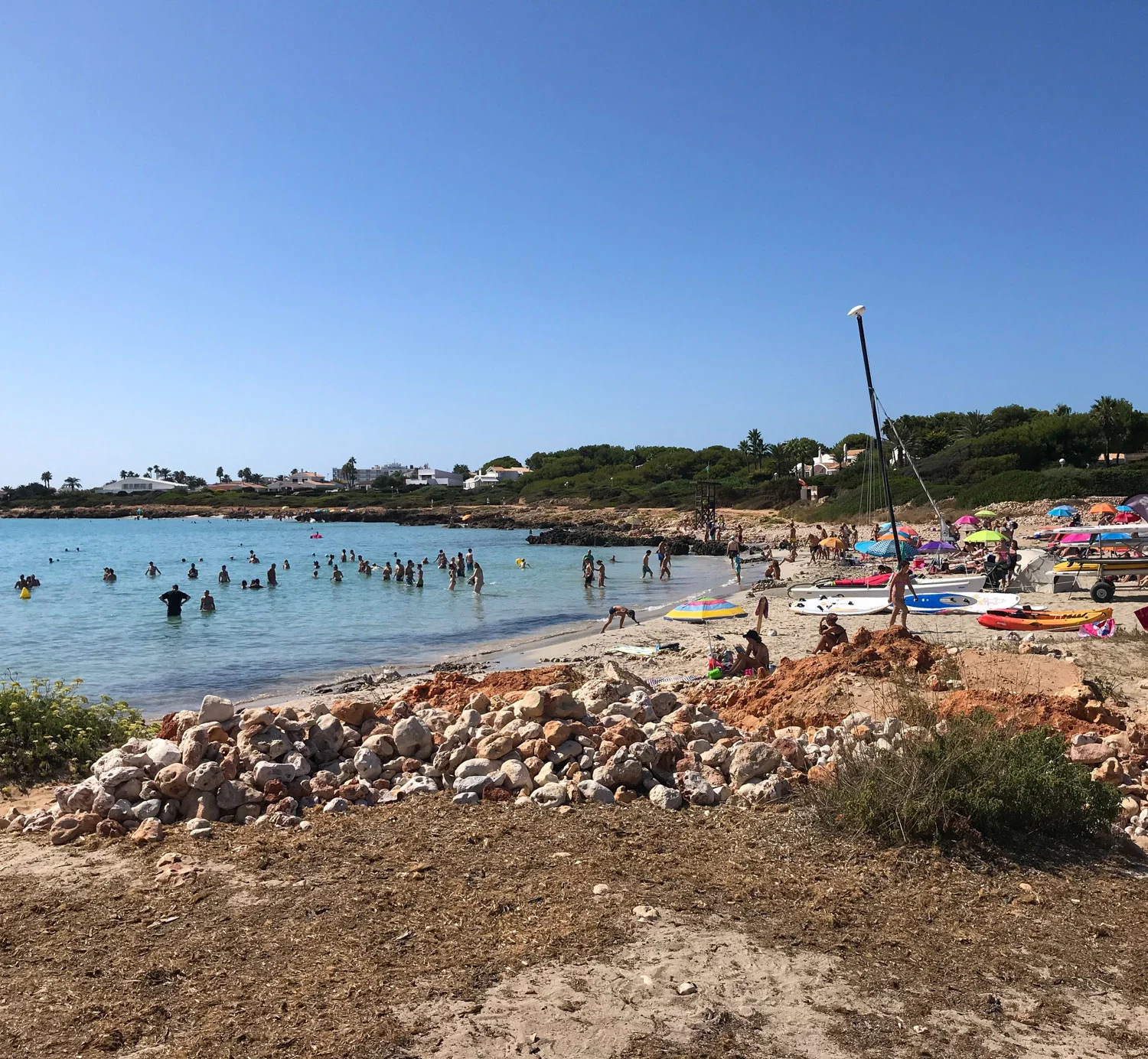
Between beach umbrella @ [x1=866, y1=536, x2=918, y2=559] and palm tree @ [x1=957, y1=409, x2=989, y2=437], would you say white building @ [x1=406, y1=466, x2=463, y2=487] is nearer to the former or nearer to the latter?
palm tree @ [x1=957, y1=409, x2=989, y2=437]

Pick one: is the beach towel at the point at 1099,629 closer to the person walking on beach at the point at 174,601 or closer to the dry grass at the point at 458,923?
the dry grass at the point at 458,923

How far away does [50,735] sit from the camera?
9.81 m

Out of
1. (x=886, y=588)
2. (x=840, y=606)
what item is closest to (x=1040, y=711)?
(x=840, y=606)

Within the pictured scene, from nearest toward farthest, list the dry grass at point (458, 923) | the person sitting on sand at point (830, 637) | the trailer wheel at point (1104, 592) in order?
the dry grass at point (458, 923) → the person sitting on sand at point (830, 637) → the trailer wheel at point (1104, 592)

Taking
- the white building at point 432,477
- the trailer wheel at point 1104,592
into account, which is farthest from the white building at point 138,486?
the trailer wheel at point 1104,592

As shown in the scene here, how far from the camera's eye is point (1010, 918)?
504 centimetres

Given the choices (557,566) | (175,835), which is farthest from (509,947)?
(557,566)

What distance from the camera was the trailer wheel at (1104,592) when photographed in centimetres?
1956

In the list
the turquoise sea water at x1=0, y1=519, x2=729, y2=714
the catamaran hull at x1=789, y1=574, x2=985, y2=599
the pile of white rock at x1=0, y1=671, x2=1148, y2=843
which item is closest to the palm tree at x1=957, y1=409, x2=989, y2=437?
the turquoise sea water at x1=0, y1=519, x2=729, y2=714

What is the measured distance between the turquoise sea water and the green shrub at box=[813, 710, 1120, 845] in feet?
43.4

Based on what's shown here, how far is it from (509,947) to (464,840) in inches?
66.0

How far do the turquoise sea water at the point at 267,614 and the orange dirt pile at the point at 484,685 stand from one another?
6.67m

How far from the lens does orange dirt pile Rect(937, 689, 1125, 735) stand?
8.27 meters

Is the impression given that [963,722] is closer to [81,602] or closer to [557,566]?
[81,602]
